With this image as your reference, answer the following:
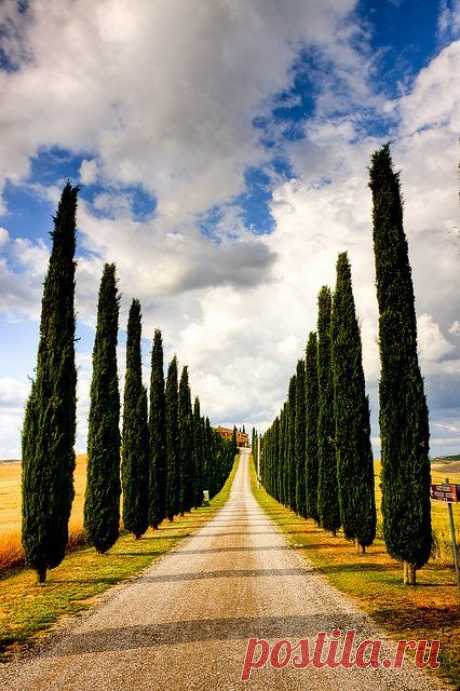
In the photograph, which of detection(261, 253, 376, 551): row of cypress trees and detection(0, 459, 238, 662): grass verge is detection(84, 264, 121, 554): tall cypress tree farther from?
detection(261, 253, 376, 551): row of cypress trees

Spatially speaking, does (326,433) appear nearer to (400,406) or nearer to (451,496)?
(400,406)

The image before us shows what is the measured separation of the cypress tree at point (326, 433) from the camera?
62.0 feet

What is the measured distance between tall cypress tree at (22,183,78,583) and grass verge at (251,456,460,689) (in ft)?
22.9

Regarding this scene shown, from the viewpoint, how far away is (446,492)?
361 inches

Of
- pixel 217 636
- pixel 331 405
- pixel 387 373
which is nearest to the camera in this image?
pixel 217 636

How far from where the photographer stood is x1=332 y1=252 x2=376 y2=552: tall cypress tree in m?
14.9

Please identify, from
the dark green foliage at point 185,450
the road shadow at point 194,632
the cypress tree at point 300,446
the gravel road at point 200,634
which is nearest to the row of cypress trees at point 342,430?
the cypress tree at point 300,446

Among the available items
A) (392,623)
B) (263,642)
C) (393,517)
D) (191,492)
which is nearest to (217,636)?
(263,642)

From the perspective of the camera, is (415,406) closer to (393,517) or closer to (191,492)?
(393,517)

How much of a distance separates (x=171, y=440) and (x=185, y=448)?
415cm

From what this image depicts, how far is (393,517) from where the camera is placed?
34.2 feet

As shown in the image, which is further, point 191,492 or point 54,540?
point 191,492

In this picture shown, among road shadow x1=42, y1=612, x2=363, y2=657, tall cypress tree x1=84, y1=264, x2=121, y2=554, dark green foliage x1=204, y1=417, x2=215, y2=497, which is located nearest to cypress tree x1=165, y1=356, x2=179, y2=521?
tall cypress tree x1=84, y1=264, x2=121, y2=554

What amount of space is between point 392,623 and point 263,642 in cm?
242
